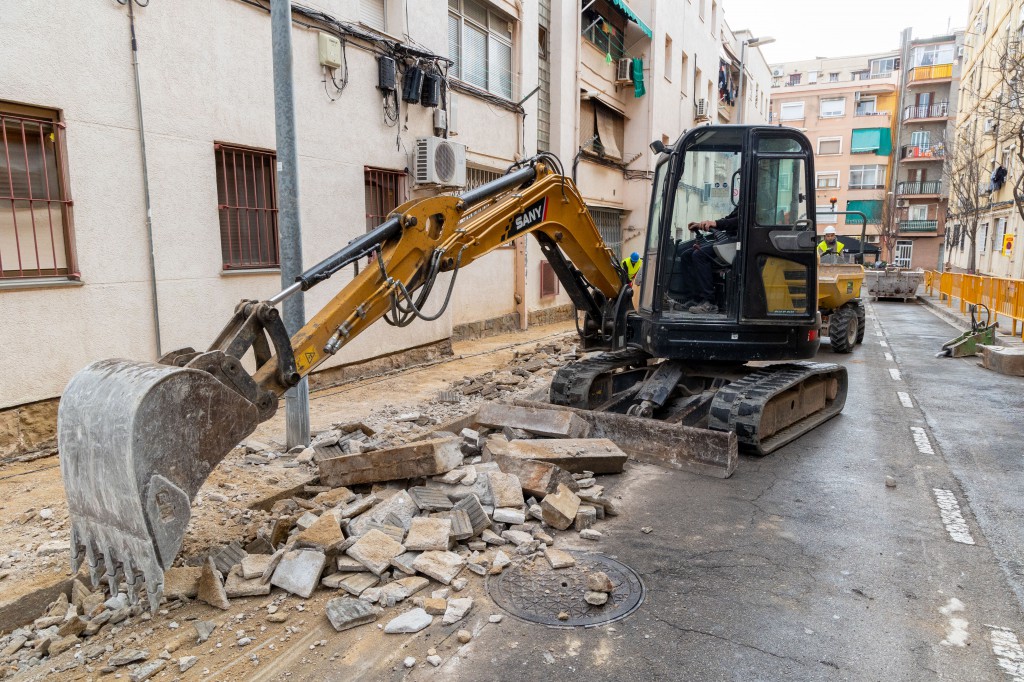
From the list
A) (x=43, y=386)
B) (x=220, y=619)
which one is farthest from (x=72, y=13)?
(x=220, y=619)

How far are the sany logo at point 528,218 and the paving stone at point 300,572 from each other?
3266 millimetres

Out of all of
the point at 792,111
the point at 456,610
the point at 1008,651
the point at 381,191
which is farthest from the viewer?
the point at 792,111

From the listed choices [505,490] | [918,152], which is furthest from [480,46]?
[918,152]

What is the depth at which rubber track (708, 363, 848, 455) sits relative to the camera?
6.12 metres

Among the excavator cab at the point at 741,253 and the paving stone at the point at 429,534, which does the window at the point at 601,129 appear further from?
the paving stone at the point at 429,534

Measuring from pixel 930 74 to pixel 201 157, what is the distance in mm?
60334

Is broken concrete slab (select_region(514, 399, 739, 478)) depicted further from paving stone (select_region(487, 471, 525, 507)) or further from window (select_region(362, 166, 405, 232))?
window (select_region(362, 166, 405, 232))

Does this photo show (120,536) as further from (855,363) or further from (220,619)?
(855,363)

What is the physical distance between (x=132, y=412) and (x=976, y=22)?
4911 centimetres

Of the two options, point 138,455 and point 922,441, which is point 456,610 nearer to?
point 138,455

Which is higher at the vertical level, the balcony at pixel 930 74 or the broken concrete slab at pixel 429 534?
the balcony at pixel 930 74

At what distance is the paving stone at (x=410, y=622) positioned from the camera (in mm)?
3453

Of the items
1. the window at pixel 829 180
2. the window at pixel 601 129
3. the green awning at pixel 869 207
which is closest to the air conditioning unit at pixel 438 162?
the window at pixel 601 129

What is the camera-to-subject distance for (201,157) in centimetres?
719
